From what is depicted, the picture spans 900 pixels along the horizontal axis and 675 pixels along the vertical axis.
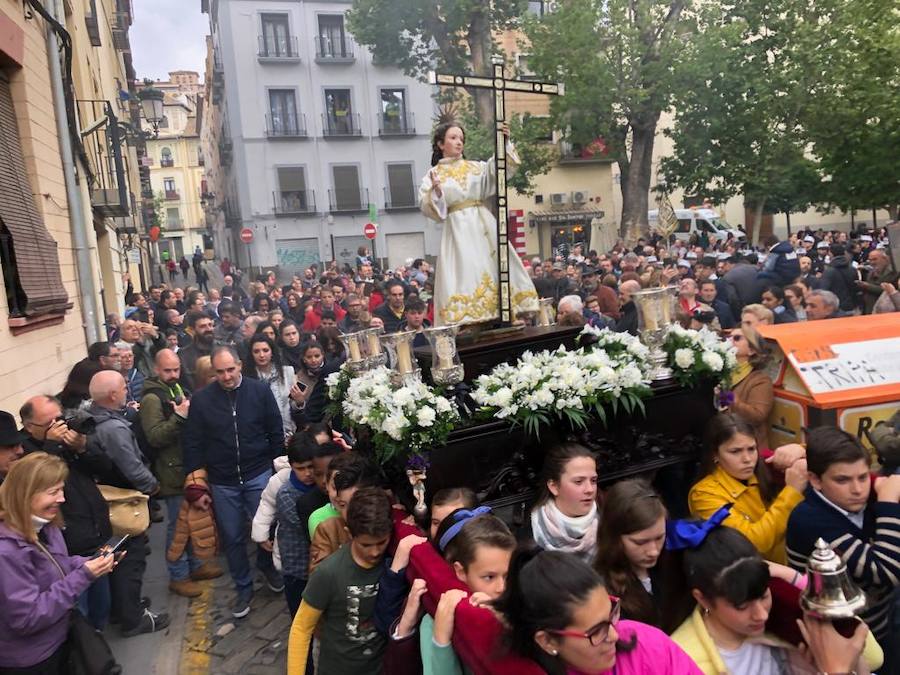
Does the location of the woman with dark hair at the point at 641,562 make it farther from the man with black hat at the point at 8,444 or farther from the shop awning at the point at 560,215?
the shop awning at the point at 560,215

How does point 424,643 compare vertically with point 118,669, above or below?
above

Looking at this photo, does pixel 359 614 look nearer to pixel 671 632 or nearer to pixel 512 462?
pixel 512 462

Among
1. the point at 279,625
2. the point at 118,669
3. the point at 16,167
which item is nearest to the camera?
the point at 118,669

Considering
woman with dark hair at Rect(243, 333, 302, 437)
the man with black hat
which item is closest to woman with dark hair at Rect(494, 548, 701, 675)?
the man with black hat

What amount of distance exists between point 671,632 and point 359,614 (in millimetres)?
1266

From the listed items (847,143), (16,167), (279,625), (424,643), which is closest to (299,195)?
(847,143)

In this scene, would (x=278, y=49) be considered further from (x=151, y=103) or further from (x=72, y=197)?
(x=72, y=197)

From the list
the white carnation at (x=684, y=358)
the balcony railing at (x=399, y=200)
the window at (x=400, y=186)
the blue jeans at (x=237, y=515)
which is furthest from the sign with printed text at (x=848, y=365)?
the window at (x=400, y=186)

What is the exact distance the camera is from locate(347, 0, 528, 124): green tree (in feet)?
64.0

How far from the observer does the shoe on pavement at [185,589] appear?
516 centimetres

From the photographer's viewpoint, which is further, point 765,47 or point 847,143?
point 765,47

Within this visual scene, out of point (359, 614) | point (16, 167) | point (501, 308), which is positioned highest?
point (16, 167)

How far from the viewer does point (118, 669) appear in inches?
157

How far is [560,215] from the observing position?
1240 inches
